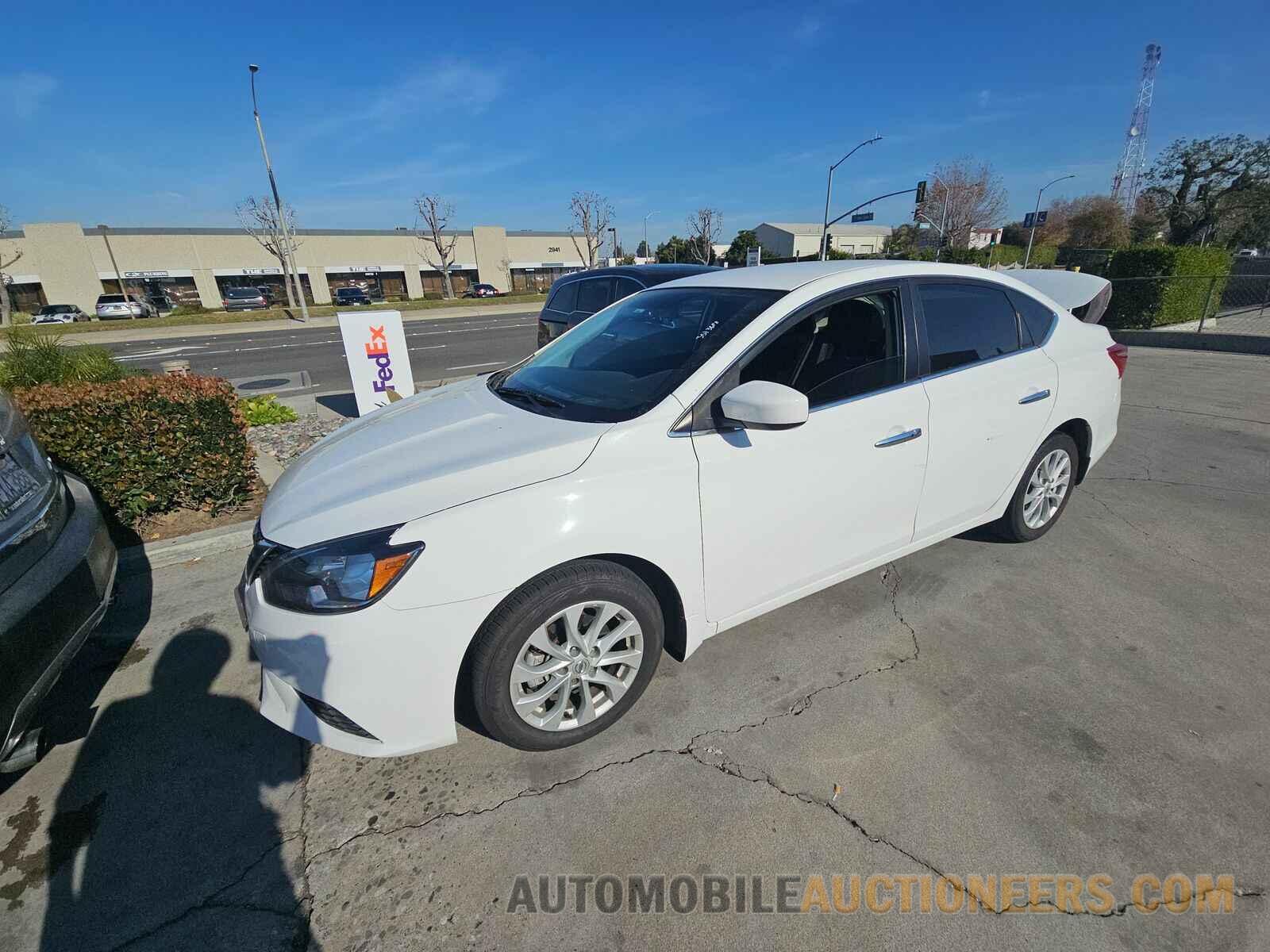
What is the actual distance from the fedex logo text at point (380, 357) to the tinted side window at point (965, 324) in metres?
5.56

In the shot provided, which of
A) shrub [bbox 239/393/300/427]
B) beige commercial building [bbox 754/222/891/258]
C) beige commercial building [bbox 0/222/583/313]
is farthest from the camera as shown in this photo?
beige commercial building [bbox 754/222/891/258]

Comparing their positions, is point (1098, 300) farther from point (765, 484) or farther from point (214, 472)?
point (214, 472)

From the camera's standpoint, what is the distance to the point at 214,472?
4199 millimetres

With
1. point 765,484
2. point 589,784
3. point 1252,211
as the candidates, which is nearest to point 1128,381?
point 765,484

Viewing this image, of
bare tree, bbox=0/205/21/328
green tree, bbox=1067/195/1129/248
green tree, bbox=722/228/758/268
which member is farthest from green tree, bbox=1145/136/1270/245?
bare tree, bbox=0/205/21/328

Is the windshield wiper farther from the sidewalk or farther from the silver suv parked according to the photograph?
the silver suv parked

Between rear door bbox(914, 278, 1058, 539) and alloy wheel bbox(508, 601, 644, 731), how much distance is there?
1.69 meters

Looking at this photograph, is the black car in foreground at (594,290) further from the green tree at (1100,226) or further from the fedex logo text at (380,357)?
the green tree at (1100,226)

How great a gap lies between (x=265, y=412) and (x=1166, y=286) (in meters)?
17.0

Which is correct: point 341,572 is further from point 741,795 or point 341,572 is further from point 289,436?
point 289,436

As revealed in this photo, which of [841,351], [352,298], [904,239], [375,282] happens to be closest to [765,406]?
[841,351]

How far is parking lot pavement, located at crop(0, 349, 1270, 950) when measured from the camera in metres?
1.69

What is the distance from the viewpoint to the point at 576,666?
7.01 feet

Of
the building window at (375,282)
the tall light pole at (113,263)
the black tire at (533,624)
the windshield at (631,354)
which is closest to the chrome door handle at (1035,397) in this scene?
the windshield at (631,354)
